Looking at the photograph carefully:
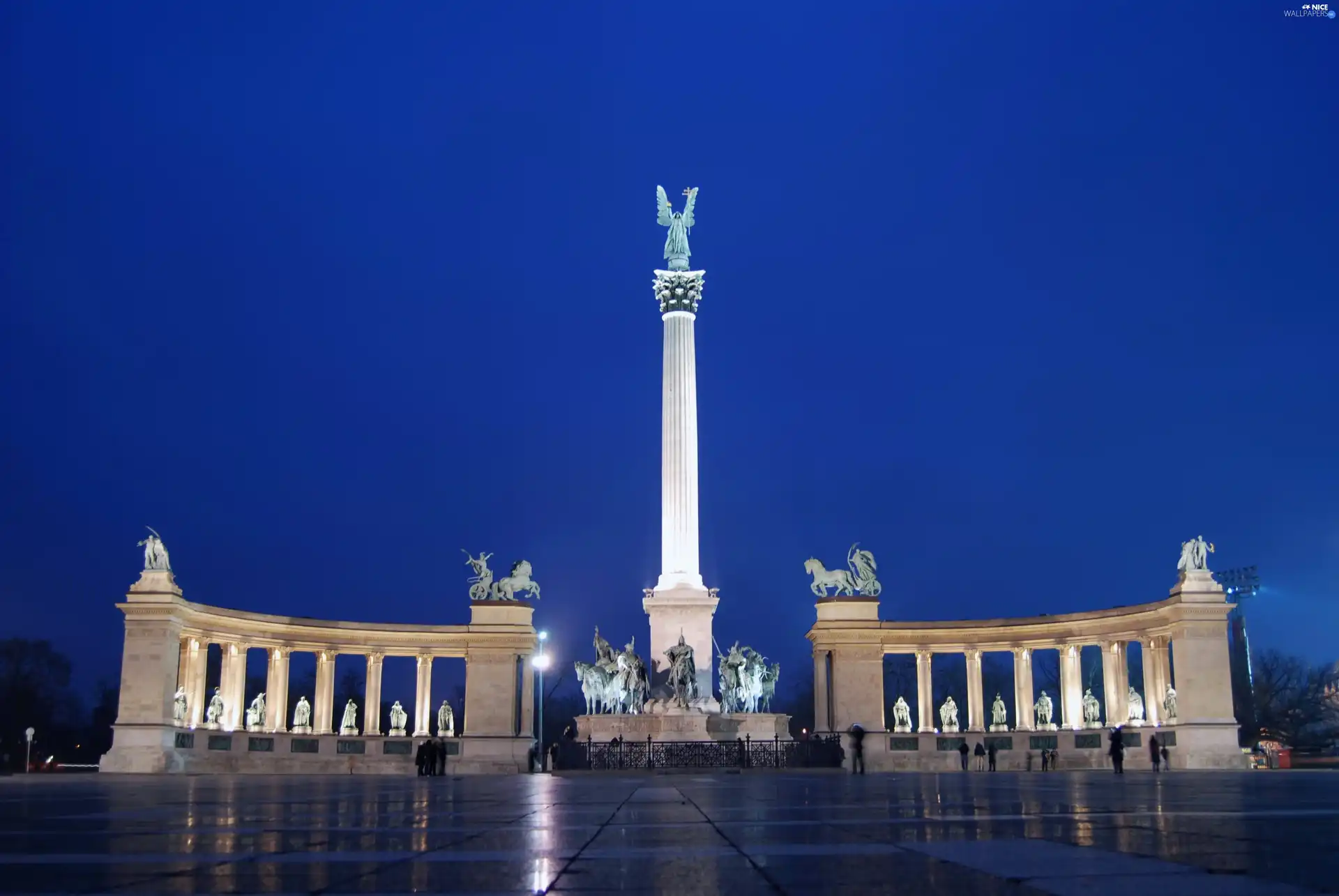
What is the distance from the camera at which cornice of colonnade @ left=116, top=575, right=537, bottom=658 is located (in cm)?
6469

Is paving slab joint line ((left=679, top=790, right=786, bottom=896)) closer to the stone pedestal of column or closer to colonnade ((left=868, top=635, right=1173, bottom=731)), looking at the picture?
the stone pedestal of column

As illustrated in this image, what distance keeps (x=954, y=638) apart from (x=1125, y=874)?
66.3 meters

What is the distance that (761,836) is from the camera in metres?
11.2

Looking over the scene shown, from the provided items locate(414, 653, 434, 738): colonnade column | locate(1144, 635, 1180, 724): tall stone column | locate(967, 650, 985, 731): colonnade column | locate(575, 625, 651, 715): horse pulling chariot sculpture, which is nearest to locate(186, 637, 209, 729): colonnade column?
locate(414, 653, 434, 738): colonnade column

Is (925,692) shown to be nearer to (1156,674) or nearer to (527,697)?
(1156,674)

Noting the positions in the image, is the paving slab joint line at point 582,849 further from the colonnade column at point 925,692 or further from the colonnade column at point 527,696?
the colonnade column at point 925,692

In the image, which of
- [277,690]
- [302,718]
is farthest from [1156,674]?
[277,690]

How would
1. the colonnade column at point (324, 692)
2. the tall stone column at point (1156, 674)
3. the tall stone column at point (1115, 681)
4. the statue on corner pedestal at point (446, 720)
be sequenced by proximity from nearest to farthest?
Answer: the tall stone column at point (1156, 674) < the tall stone column at point (1115, 681) < the colonnade column at point (324, 692) < the statue on corner pedestal at point (446, 720)

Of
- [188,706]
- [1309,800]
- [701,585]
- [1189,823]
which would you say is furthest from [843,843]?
[188,706]

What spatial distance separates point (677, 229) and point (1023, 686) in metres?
33.3

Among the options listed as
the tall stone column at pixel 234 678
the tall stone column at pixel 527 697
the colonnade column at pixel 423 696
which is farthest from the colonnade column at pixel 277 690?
the tall stone column at pixel 527 697

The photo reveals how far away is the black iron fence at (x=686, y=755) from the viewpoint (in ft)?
172

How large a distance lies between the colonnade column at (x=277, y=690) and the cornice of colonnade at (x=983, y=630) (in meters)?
30.1

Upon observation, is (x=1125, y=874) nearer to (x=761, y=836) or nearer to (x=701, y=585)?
(x=761, y=836)
